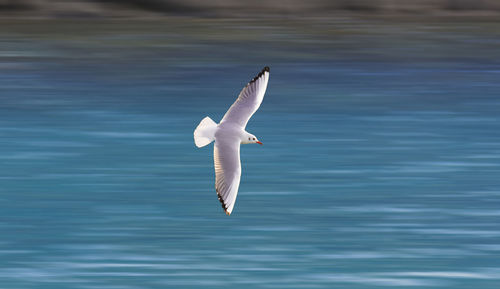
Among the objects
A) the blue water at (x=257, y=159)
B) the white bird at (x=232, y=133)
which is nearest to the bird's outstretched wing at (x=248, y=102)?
the white bird at (x=232, y=133)

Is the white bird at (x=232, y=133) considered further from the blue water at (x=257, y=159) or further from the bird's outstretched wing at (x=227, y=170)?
the blue water at (x=257, y=159)

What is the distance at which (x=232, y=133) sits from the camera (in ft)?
21.7

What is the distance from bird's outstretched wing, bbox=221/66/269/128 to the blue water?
956 millimetres

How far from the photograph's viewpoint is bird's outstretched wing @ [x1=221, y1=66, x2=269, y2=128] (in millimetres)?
6535

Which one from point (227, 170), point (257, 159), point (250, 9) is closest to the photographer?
point (227, 170)

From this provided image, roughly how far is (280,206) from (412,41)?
6306mm

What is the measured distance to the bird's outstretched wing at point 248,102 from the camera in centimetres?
654

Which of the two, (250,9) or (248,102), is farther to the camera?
(250,9)

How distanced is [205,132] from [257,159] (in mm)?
2980

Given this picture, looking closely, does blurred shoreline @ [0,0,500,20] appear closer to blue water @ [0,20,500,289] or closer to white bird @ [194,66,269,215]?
blue water @ [0,20,500,289]

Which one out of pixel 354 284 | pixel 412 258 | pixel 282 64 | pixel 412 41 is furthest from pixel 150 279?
pixel 412 41

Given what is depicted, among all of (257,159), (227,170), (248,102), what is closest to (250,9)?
(257,159)

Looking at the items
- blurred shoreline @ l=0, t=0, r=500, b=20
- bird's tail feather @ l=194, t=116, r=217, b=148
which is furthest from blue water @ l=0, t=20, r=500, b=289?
bird's tail feather @ l=194, t=116, r=217, b=148

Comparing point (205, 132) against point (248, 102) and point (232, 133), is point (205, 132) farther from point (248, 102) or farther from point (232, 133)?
point (248, 102)
